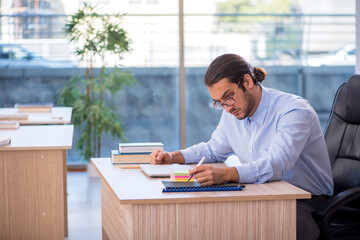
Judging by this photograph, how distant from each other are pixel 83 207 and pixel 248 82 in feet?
9.47

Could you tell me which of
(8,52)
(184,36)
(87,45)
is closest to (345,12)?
(184,36)

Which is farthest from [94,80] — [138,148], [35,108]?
[138,148]

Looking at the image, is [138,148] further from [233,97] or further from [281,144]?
[281,144]

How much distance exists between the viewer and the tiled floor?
4.09 meters

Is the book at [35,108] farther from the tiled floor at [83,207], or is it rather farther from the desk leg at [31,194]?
the desk leg at [31,194]

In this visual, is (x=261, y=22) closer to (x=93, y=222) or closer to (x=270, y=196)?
(x=93, y=222)

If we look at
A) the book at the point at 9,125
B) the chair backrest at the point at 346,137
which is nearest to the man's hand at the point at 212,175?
the chair backrest at the point at 346,137

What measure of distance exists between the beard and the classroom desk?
0.45 meters

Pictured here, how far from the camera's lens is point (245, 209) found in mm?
1985

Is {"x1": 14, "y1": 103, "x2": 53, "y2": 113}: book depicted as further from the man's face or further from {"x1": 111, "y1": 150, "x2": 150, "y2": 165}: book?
the man's face

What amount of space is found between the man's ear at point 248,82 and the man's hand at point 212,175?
16.9 inches

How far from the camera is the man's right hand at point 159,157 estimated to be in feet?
8.58

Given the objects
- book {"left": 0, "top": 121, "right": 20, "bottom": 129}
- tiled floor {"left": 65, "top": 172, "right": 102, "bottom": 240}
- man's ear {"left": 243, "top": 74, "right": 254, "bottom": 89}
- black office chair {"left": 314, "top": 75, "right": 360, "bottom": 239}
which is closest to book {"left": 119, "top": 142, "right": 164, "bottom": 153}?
man's ear {"left": 243, "top": 74, "right": 254, "bottom": 89}

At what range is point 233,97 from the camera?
2.37 m
